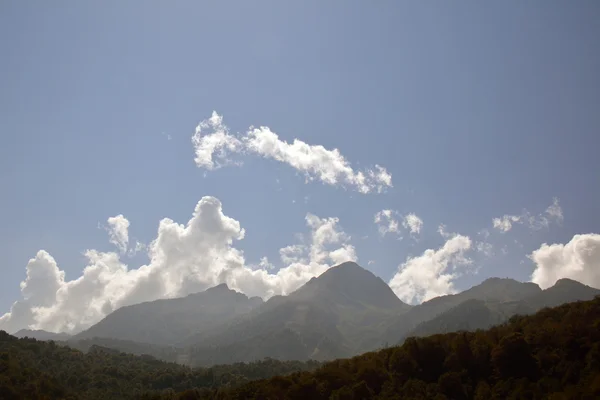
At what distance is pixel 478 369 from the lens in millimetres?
86375

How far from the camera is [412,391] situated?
83312 millimetres

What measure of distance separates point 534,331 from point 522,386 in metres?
20.5

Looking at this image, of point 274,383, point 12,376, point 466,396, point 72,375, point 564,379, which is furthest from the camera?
point 72,375

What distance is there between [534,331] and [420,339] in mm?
23948

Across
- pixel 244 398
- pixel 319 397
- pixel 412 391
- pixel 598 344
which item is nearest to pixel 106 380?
pixel 244 398

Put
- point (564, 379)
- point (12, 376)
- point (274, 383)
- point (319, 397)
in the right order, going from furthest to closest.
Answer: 1. point (12, 376)
2. point (274, 383)
3. point (319, 397)
4. point (564, 379)

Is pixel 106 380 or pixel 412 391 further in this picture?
pixel 106 380

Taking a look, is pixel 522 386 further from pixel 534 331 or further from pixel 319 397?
pixel 319 397

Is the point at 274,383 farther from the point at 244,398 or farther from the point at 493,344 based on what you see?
the point at 493,344

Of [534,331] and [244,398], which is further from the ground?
[534,331]

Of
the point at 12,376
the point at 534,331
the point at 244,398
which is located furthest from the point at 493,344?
the point at 12,376

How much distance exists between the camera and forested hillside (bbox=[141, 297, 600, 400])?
73.5 metres

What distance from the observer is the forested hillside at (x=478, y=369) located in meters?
73.5

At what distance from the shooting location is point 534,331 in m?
89.4
